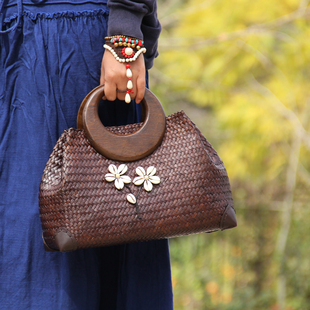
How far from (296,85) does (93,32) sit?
7.86 ft

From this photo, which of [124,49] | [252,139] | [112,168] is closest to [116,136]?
[112,168]

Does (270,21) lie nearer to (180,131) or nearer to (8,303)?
(180,131)

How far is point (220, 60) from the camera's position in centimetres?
322

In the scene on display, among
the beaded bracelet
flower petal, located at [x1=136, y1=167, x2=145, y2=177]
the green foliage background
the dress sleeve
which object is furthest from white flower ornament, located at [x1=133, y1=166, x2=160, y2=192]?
the green foliage background

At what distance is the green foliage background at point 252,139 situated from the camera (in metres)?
3.02

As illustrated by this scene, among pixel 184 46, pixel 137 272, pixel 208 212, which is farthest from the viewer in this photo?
pixel 184 46

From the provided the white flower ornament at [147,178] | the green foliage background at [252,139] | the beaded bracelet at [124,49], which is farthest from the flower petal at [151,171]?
the green foliage background at [252,139]

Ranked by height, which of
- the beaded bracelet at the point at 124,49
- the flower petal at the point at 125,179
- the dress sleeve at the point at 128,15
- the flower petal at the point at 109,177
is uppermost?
the dress sleeve at the point at 128,15

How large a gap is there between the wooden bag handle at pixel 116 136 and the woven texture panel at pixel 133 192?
0.07 ft

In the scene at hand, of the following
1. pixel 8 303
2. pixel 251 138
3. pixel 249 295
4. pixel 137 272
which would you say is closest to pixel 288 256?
pixel 249 295

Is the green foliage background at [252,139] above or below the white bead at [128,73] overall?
below

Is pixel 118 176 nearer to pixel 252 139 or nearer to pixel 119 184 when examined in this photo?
pixel 119 184

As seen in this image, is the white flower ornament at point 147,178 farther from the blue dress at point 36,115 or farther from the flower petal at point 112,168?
the blue dress at point 36,115

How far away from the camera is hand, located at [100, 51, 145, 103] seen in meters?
1.07
